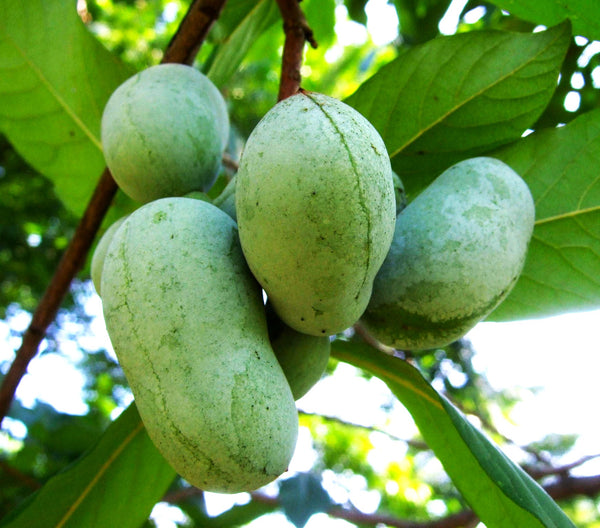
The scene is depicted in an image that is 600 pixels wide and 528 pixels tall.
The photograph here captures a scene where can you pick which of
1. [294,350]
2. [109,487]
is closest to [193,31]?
[294,350]

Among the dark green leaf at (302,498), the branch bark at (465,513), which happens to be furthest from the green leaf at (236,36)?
the branch bark at (465,513)

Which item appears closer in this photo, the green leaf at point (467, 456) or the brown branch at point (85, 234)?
the green leaf at point (467, 456)

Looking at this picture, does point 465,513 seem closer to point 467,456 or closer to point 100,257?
point 467,456

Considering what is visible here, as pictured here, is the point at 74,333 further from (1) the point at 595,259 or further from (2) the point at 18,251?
(1) the point at 595,259

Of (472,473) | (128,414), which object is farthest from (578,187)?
(128,414)

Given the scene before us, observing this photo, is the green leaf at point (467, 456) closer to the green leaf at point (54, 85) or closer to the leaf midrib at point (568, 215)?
the leaf midrib at point (568, 215)

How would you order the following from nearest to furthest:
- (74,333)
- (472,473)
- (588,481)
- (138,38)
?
(472,473) < (588,481) < (74,333) < (138,38)

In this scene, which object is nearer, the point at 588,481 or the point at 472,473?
the point at 472,473
